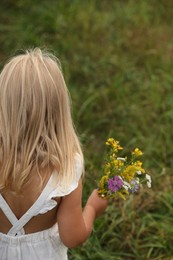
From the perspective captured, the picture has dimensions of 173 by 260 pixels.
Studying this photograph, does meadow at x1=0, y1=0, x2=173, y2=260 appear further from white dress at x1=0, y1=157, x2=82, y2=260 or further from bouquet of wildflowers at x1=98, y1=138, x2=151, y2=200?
bouquet of wildflowers at x1=98, y1=138, x2=151, y2=200

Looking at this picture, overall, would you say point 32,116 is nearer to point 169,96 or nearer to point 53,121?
point 53,121

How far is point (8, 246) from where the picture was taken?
221 cm

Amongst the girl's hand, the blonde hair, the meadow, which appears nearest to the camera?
Result: the blonde hair

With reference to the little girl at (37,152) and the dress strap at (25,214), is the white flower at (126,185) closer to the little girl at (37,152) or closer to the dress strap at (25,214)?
the little girl at (37,152)

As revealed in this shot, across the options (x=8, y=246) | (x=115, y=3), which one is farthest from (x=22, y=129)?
(x=115, y=3)

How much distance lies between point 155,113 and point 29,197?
86.9 inches

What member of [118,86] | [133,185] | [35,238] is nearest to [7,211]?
[35,238]

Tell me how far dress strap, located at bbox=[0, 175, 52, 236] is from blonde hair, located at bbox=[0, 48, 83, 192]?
0.07 meters

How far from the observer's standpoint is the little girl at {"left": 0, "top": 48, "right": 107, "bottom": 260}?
A: 197cm

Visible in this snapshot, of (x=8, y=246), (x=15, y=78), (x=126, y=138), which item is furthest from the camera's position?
(x=126, y=138)

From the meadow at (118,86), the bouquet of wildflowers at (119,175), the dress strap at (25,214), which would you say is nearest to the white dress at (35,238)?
the dress strap at (25,214)

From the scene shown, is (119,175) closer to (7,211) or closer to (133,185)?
(133,185)

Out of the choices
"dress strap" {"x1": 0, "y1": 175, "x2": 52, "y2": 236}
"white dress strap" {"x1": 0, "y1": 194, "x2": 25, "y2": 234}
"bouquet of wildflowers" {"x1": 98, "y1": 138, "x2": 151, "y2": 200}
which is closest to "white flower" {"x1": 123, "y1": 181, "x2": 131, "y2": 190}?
"bouquet of wildflowers" {"x1": 98, "y1": 138, "x2": 151, "y2": 200}

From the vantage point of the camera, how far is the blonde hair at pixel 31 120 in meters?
1.96
